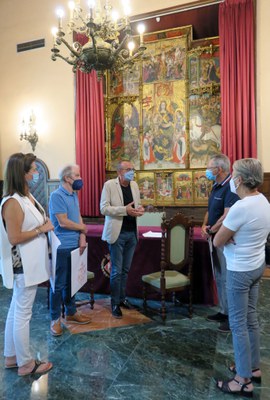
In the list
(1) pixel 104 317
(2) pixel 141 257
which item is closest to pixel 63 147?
(2) pixel 141 257

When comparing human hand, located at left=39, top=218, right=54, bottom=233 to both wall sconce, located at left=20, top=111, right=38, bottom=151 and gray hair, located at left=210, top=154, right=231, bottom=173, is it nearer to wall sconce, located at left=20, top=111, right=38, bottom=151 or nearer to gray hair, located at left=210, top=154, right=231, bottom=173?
gray hair, located at left=210, top=154, right=231, bottom=173

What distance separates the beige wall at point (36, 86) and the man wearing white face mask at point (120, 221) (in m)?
3.99

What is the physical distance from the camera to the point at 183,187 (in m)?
6.16

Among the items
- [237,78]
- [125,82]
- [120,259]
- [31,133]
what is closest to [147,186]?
[125,82]

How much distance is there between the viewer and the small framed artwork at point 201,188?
5.99 meters

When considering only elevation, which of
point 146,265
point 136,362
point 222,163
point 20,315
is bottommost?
point 136,362

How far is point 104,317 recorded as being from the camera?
137 inches

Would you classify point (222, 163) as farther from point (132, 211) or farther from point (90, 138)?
point (90, 138)

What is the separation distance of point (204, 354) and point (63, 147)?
→ 5647mm

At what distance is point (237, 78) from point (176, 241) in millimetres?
3560

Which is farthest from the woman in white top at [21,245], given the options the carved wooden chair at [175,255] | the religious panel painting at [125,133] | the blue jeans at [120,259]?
the religious panel painting at [125,133]

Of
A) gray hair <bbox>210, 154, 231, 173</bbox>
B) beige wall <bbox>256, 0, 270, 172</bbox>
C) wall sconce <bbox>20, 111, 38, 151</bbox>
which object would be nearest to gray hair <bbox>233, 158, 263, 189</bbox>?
gray hair <bbox>210, 154, 231, 173</bbox>

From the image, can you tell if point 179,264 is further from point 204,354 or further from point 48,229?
point 48,229

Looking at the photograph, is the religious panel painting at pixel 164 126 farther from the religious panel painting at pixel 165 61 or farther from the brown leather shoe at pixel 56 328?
the brown leather shoe at pixel 56 328
